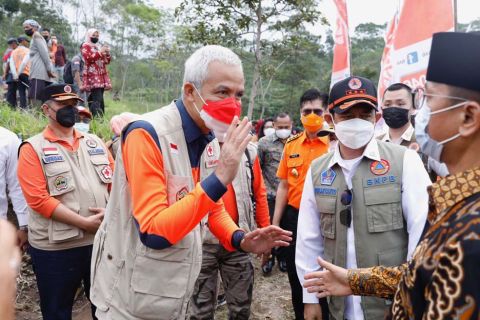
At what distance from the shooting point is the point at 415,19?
14.9 ft

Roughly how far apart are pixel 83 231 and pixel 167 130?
165 cm

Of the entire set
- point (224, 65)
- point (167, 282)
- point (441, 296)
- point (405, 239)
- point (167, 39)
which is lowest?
point (167, 282)

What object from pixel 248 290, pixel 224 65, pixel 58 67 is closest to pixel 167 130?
pixel 224 65

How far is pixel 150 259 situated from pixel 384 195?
1.27 metres

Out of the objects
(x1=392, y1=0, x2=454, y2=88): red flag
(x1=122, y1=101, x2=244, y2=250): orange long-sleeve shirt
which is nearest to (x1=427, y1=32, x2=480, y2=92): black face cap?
(x1=122, y1=101, x2=244, y2=250): orange long-sleeve shirt

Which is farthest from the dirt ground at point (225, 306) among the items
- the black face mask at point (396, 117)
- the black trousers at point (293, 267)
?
the black face mask at point (396, 117)

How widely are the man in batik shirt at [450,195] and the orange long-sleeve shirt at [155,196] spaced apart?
0.80 metres

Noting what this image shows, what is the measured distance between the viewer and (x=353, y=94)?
7.83 feet

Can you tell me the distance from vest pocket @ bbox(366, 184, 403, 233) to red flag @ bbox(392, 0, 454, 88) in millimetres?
2526

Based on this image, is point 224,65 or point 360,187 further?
point 360,187

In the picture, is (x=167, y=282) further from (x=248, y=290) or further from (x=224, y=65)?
(x=248, y=290)

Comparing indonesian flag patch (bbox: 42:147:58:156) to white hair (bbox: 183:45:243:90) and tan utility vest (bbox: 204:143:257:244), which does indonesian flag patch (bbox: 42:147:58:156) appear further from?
white hair (bbox: 183:45:243:90)

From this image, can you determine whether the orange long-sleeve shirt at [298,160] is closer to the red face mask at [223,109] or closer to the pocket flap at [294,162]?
the pocket flap at [294,162]

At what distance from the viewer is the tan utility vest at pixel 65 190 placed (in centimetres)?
301
